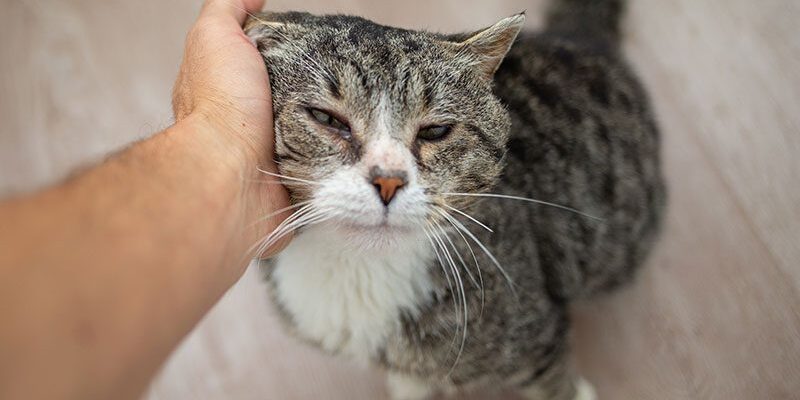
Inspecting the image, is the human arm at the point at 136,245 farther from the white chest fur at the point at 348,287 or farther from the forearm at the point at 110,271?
the white chest fur at the point at 348,287

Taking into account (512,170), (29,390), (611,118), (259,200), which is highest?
(611,118)

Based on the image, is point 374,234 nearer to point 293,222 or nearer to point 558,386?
point 293,222

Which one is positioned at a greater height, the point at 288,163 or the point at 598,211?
the point at 598,211

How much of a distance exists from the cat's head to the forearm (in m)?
0.17

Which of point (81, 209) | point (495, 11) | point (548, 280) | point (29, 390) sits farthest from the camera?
point (495, 11)

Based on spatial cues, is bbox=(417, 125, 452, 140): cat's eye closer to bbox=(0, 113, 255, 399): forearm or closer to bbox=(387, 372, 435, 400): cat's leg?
bbox=(0, 113, 255, 399): forearm

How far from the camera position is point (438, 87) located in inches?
40.4

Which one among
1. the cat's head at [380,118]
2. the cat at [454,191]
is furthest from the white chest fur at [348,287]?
the cat's head at [380,118]

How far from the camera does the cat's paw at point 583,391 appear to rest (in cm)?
155

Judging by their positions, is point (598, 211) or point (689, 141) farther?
point (689, 141)

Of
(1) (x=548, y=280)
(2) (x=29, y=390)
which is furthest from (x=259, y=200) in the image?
(1) (x=548, y=280)

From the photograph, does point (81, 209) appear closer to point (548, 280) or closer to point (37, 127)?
point (548, 280)

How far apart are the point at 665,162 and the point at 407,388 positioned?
105 centimetres

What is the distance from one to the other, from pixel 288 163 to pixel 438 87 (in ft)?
0.91
